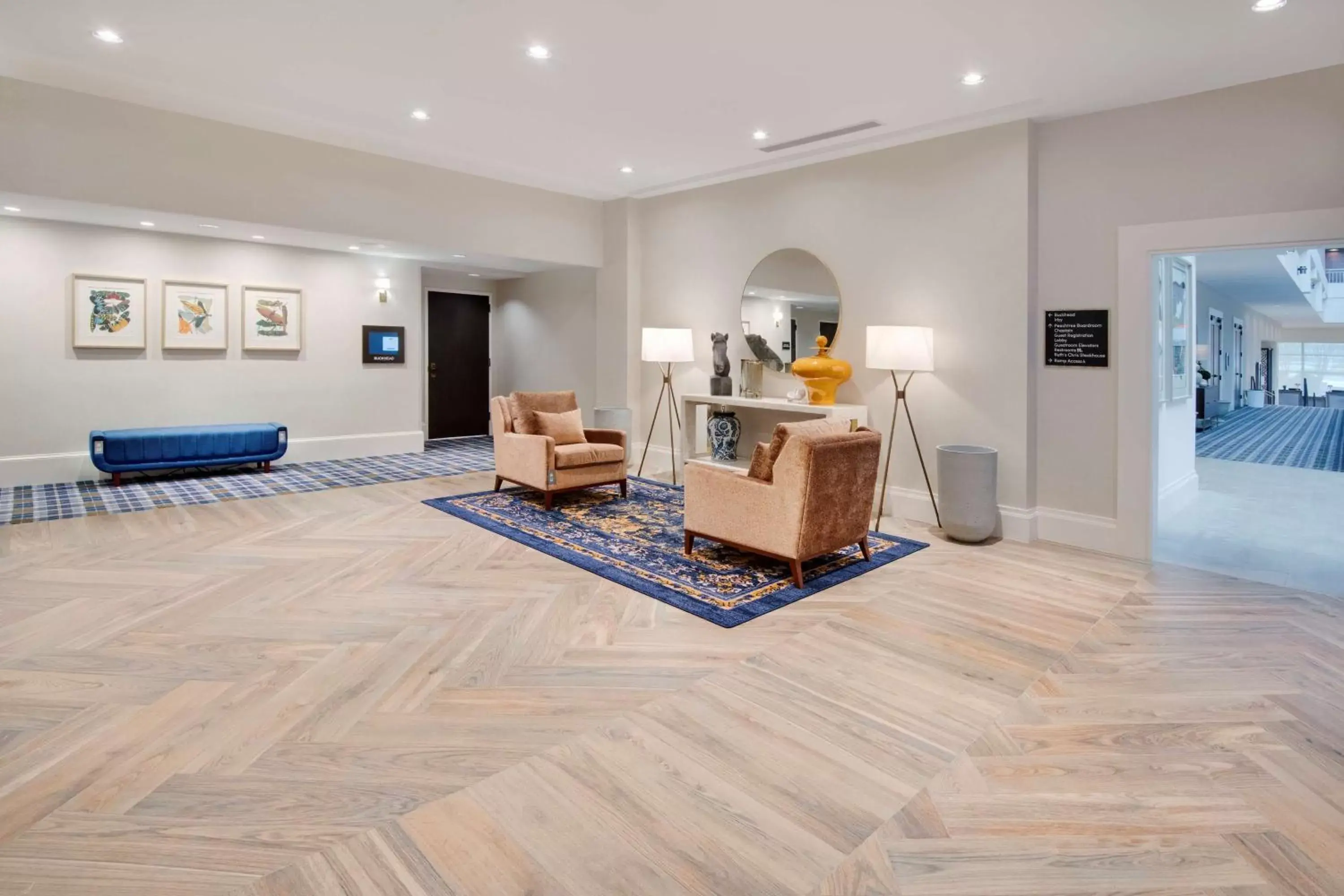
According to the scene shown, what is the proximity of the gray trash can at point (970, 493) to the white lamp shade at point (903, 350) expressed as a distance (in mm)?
677

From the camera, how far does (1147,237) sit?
463cm

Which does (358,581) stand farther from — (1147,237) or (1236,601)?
(1147,237)

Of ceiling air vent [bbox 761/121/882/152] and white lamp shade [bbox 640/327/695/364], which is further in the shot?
white lamp shade [bbox 640/327/695/364]

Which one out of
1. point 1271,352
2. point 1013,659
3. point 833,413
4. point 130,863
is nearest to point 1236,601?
point 1013,659

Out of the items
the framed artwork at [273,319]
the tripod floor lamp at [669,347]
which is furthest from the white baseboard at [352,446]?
the tripod floor lamp at [669,347]

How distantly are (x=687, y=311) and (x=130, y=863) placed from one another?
6.52 metres

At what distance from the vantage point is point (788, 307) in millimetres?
6680

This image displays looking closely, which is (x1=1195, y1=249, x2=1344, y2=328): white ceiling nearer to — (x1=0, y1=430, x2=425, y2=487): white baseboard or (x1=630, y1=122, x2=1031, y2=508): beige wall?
(x1=630, y1=122, x2=1031, y2=508): beige wall

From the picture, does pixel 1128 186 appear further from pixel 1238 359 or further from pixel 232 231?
pixel 1238 359

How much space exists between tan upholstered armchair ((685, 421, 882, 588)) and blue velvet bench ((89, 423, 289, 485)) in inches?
207

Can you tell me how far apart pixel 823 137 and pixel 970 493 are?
2.95m

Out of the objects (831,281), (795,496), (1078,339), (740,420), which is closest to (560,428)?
(740,420)

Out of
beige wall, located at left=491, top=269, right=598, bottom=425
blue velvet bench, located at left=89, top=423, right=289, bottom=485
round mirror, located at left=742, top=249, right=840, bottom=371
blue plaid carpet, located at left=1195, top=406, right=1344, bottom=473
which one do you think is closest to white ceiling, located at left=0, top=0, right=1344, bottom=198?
round mirror, located at left=742, top=249, right=840, bottom=371

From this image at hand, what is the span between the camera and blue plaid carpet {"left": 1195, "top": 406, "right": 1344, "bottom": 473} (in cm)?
902
